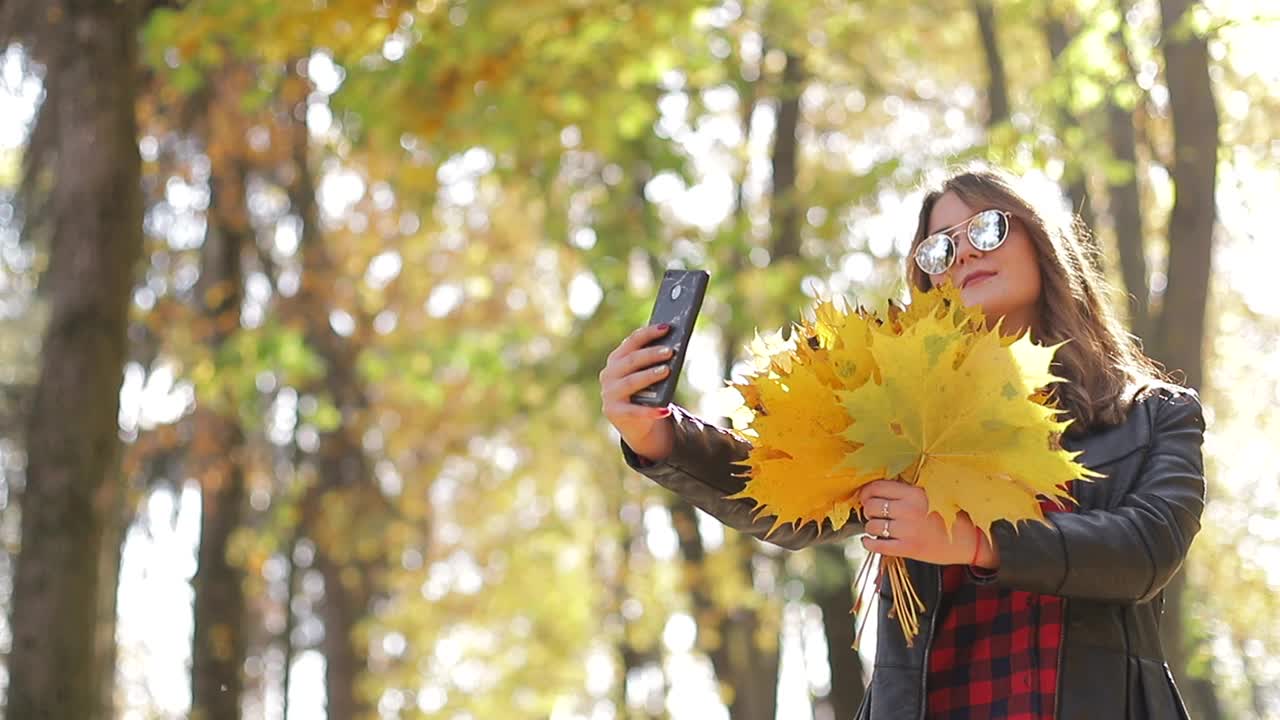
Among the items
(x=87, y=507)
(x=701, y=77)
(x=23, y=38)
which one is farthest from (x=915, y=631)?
(x=701, y=77)

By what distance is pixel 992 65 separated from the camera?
8.74 metres

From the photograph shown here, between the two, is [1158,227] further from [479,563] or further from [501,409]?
[479,563]

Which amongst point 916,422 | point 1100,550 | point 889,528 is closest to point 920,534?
point 889,528

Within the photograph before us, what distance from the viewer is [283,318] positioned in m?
12.9

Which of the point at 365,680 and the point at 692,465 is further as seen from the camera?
the point at 365,680

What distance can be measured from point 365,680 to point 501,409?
5.30m

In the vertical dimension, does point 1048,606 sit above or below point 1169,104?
below

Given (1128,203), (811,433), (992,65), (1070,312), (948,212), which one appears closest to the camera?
(811,433)

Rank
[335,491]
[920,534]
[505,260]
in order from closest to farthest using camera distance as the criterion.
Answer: [920,534], [335,491], [505,260]

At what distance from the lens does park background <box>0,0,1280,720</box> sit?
21.4 ft

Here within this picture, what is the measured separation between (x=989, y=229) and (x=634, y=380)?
30.0 inches

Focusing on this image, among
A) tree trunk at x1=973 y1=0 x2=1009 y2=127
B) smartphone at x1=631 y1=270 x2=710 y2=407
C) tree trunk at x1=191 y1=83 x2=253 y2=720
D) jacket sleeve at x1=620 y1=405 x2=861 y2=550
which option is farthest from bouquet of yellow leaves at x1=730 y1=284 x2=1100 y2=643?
tree trunk at x1=191 y1=83 x2=253 y2=720

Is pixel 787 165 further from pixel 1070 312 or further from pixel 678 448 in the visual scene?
pixel 678 448

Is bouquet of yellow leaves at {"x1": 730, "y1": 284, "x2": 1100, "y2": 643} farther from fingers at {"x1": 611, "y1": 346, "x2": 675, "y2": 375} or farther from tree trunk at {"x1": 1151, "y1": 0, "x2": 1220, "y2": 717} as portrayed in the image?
tree trunk at {"x1": 1151, "y1": 0, "x2": 1220, "y2": 717}
